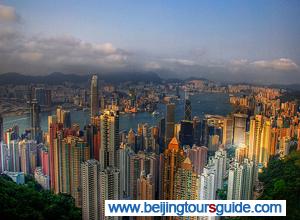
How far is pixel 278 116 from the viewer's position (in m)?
2.12

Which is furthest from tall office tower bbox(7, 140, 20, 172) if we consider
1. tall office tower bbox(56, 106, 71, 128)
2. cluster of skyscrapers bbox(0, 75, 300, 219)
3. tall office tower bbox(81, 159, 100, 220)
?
tall office tower bbox(81, 159, 100, 220)

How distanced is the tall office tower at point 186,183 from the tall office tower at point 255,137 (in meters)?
0.50

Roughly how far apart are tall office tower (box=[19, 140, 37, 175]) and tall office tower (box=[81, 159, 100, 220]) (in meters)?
0.39

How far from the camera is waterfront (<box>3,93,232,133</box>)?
6.58ft

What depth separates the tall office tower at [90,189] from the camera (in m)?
2.01

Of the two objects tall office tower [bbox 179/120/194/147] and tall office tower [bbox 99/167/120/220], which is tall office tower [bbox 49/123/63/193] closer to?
tall office tower [bbox 99/167/120/220]

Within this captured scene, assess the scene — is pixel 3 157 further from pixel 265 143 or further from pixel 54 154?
pixel 265 143

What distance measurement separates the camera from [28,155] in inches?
80.0

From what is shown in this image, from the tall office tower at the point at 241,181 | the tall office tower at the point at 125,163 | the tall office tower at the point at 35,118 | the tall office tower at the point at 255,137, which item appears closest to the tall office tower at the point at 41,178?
the tall office tower at the point at 35,118

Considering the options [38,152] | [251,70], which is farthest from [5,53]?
[251,70]

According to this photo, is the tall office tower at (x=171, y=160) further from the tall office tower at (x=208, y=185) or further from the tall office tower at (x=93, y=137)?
the tall office tower at (x=93, y=137)

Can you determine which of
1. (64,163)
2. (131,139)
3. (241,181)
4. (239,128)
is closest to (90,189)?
(64,163)

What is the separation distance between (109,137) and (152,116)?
366mm

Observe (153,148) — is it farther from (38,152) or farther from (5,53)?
(5,53)
